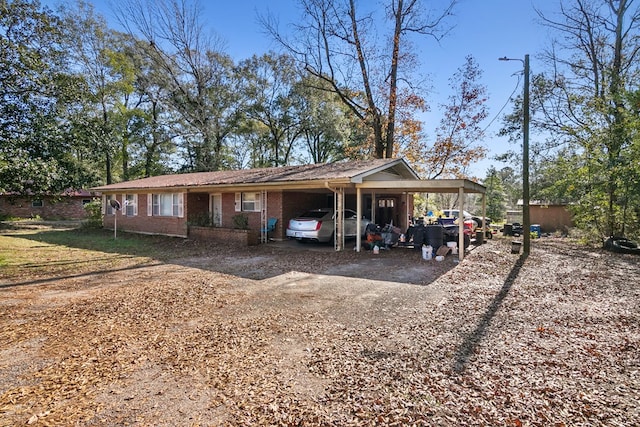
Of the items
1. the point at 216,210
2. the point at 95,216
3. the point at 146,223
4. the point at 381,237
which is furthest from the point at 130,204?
the point at 381,237

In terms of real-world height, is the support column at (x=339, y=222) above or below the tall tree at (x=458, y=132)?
below

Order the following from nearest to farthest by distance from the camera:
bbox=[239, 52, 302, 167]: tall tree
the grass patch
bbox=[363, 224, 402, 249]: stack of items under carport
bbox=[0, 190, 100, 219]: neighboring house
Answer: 1. the grass patch
2. bbox=[363, 224, 402, 249]: stack of items under carport
3. bbox=[0, 190, 100, 219]: neighboring house
4. bbox=[239, 52, 302, 167]: tall tree

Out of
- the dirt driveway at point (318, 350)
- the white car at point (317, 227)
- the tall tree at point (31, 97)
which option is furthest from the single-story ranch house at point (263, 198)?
the dirt driveway at point (318, 350)

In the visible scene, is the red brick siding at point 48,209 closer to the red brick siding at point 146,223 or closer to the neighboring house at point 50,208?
the neighboring house at point 50,208

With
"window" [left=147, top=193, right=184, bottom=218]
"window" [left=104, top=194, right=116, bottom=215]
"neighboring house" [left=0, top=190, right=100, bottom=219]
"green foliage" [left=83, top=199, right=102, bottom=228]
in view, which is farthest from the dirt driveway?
"neighboring house" [left=0, top=190, right=100, bottom=219]

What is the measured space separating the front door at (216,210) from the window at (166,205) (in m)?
1.36

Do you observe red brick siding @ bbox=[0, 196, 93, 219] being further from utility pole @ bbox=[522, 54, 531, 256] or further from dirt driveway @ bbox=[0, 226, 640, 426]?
utility pole @ bbox=[522, 54, 531, 256]

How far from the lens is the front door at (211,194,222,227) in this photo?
15.6 meters

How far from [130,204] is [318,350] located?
17.7 m

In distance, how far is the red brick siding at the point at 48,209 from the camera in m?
27.6

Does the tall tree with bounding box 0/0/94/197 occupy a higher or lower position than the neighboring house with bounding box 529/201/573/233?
higher

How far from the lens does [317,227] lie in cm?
1219

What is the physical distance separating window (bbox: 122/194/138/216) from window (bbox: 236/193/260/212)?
6919 millimetres

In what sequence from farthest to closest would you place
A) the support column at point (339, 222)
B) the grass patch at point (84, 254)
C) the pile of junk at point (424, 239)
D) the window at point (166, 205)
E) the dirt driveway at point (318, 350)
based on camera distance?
1. the window at point (166, 205)
2. the support column at point (339, 222)
3. the pile of junk at point (424, 239)
4. the grass patch at point (84, 254)
5. the dirt driveway at point (318, 350)
